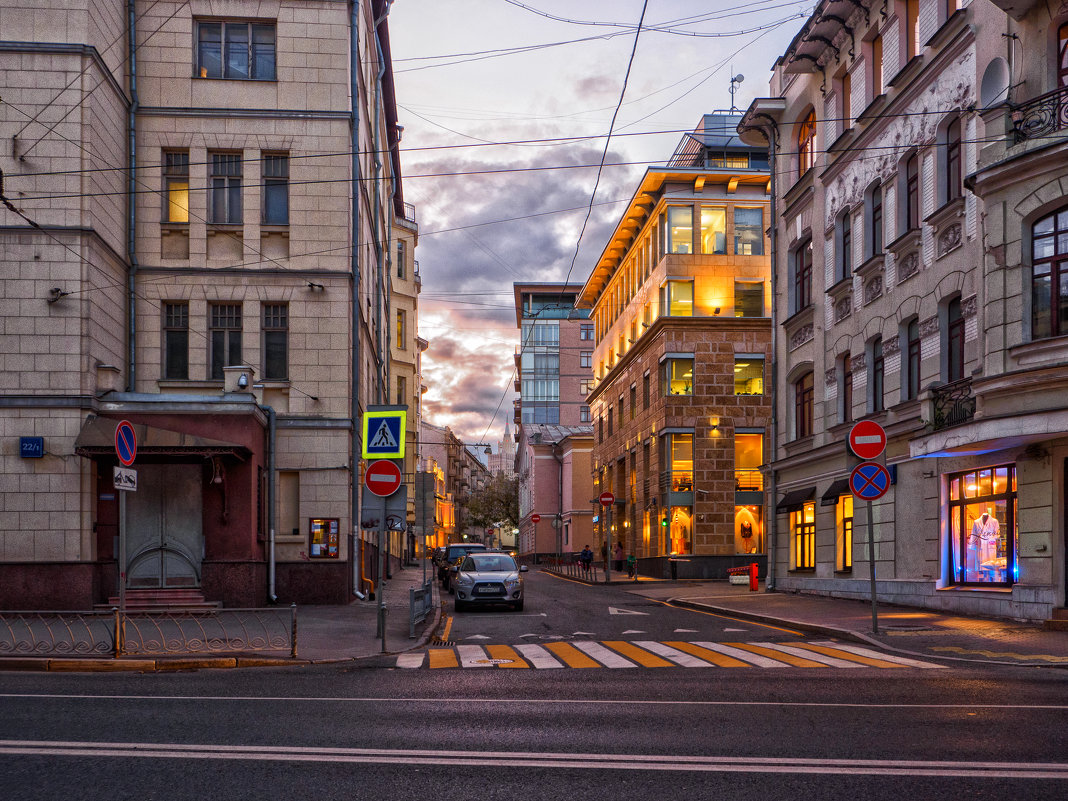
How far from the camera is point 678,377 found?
48.1 metres

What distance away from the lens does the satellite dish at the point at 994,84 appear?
19.5m

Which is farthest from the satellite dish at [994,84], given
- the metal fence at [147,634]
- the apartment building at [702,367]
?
the apartment building at [702,367]

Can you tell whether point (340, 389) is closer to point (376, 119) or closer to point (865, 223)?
point (376, 119)

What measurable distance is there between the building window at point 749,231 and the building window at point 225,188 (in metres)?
29.3

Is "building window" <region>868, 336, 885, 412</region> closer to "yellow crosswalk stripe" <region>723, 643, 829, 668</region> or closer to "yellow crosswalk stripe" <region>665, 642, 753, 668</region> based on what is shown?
"yellow crosswalk stripe" <region>723, 643, 829, 668</region>

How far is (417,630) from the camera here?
19.7 meters

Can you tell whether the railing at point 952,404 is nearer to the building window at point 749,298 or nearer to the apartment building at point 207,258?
the apartment building at point 207,258

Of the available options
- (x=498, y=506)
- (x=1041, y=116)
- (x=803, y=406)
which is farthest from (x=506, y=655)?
(x=498, y=506)

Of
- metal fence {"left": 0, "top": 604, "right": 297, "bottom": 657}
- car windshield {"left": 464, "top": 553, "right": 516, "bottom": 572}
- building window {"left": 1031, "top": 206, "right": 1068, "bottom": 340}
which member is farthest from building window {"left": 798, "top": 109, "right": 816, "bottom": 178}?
metal fence {"left": 0, "top": 604, "right": 297, "bottom": 657}

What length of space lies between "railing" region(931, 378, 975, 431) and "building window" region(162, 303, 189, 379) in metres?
17.3

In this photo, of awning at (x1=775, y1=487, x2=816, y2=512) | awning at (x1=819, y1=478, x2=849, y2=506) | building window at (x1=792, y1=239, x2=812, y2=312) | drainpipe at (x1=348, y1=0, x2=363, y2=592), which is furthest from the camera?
building window at (x1=792, y1=239, x2=812, y2=312)

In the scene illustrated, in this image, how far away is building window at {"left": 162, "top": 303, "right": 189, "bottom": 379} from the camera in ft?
84.0

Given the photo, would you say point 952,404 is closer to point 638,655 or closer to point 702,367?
point 638,655

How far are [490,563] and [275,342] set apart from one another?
25.8ft
